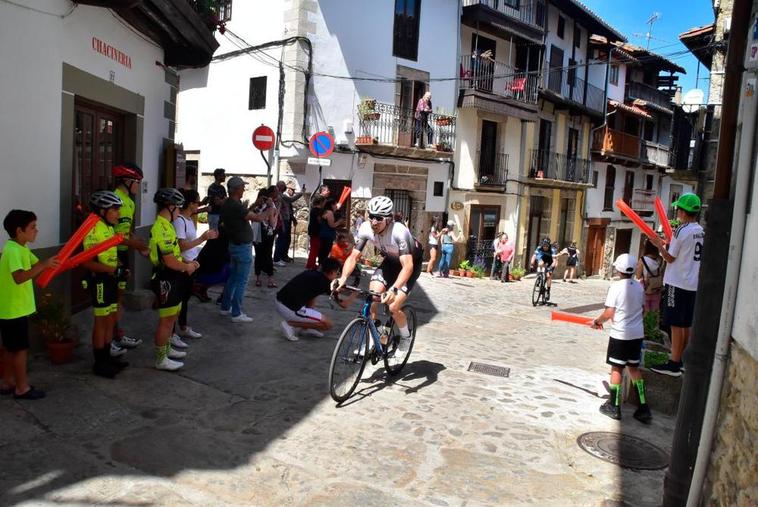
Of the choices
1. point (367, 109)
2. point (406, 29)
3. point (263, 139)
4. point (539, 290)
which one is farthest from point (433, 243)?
point (263, 139)

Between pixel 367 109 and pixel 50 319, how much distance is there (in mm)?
13936

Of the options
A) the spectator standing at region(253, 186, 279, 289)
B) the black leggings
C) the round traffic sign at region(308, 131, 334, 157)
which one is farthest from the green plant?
the round traffic sign at region(308, 131, 334, 157)

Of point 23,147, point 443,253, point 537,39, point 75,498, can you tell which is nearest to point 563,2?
point 537,39

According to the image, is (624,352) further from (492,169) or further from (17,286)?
(492,169)

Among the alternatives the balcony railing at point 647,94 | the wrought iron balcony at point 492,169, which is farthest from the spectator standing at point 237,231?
the balcony railing at point 647,94

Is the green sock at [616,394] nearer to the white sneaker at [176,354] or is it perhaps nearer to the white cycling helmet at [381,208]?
the white cycling helmet at [381,208]

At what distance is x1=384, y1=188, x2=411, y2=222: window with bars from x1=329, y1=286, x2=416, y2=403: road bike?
46.9 feet

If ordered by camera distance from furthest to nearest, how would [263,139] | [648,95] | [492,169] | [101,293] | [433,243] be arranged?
[648,95] < [492,169] < [433,243] < [263,139] < [101,293]

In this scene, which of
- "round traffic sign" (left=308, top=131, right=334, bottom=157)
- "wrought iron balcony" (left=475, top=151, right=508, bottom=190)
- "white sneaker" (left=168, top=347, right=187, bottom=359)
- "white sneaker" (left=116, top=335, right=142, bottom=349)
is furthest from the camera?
"wrought iron balcony" (left=475, top=151, right=508, bottom=190)

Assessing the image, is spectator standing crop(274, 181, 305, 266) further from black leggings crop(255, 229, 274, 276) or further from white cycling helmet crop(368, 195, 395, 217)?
white cycling helmet crop(368, 195, 395, 217)

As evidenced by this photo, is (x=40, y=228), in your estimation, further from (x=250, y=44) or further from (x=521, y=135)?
(x=521, y=135)

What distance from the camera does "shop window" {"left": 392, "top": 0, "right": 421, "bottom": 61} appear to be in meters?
19.2

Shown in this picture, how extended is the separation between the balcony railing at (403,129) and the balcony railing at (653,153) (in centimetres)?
1629

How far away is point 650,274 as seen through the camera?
8656mm
